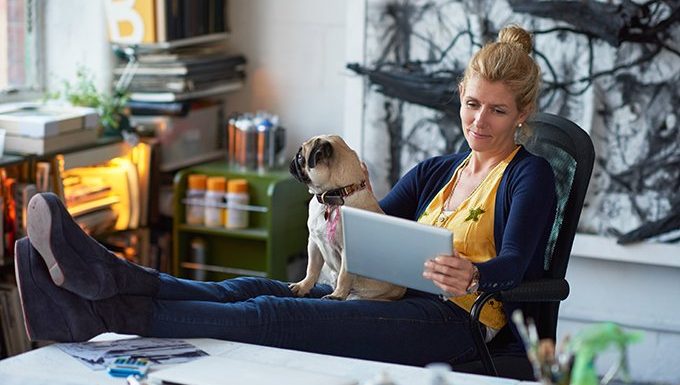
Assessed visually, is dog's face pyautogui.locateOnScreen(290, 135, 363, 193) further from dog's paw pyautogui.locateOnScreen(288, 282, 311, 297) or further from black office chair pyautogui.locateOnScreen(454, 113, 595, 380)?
black office chair pyautogui.locateOnScreen(454, 113, 595, 380)

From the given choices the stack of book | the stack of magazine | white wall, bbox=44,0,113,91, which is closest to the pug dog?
the stack of book

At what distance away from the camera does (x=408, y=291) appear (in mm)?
2482

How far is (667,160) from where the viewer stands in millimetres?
3441

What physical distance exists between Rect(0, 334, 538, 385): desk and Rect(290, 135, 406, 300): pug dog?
326 millimetres

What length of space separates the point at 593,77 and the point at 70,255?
1.98 m

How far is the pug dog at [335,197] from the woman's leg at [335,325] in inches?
2.7

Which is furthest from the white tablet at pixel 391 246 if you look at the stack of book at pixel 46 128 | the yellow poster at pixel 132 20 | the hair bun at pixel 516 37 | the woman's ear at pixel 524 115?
the yellow poster at pixel 132 20

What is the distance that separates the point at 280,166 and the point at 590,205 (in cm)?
117

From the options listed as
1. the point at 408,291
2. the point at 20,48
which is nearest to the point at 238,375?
the point at 408,291

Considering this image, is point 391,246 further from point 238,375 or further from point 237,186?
point 237,186

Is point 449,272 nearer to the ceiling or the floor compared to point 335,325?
nearer to the ceiling

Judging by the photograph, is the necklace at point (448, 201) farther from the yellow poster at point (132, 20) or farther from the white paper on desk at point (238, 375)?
the yellow poster at point (132, 20)

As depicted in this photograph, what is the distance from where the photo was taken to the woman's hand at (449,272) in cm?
204

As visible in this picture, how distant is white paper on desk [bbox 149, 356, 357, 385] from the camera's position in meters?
1.83
